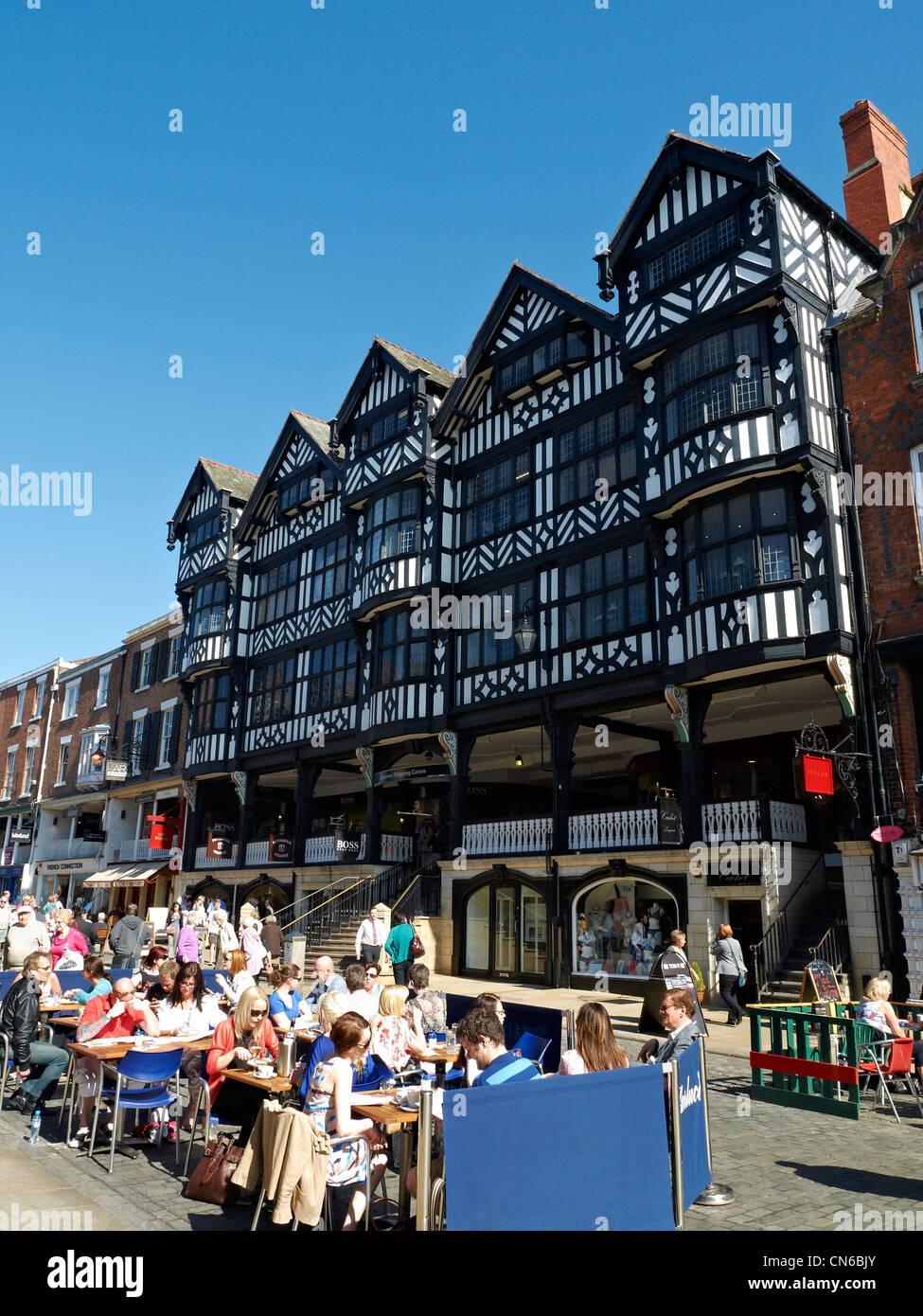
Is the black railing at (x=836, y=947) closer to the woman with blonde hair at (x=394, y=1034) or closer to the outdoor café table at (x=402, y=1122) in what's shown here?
the woman with blonde hair at (x=394, y=1034)

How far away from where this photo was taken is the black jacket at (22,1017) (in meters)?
9.20

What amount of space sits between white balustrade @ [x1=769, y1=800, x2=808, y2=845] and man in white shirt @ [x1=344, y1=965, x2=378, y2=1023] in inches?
415

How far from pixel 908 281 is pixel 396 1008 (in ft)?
53.4

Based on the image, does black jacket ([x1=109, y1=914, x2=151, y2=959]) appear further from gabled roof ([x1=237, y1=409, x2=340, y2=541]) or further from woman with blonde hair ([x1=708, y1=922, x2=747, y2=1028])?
gabled roof ([x1=237, y1=409, x2=340, y2=541])

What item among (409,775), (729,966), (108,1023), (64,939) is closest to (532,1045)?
(108,1023)

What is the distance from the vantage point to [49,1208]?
618 centimetres

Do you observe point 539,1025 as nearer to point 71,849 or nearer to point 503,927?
point 503,927

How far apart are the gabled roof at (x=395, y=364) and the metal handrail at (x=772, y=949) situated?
55.6 ft

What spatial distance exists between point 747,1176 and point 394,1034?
9.91ft

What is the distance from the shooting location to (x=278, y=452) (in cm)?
3234

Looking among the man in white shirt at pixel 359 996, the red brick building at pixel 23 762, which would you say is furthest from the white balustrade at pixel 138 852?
the man in white shirt at pixel 359 996

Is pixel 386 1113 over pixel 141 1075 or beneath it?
over

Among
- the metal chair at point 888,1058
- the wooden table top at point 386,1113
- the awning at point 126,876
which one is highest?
the awning at point 126,876
